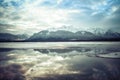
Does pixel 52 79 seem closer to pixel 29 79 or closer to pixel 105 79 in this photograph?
pixel 29 79

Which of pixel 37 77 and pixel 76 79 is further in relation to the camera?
pixel 37 77

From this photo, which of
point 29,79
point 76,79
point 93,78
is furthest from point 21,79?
point 93,78

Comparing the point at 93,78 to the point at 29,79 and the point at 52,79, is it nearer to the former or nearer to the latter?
the point at 52,79

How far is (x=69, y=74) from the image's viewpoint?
10.6 m

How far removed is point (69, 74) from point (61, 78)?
116 cm

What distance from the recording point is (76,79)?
9266 millimetres

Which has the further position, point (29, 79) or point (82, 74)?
point (82, 74)

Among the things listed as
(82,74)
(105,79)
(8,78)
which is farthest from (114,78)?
(8,78)

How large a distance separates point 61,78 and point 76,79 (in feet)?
2.50

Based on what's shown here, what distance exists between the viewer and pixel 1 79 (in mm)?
9625

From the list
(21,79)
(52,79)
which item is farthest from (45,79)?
(21,79)

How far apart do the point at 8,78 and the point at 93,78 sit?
14.0 ft

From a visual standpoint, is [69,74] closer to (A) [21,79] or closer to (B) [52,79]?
(B) [52,79]

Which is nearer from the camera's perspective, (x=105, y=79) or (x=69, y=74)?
(x=105, y=79)
